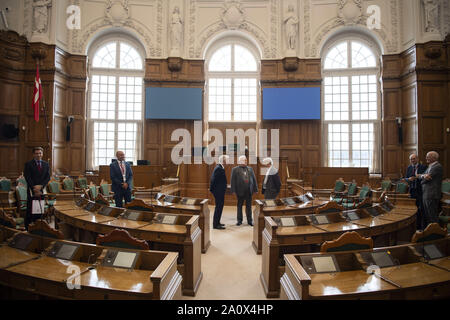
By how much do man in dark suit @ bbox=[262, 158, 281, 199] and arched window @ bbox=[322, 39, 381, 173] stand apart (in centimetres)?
603

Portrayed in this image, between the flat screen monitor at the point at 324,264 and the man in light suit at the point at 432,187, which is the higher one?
the man in light suit at the point at 432,187

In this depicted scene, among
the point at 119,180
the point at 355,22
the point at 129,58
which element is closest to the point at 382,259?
the point at 119,180

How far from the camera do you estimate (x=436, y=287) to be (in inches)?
68.9

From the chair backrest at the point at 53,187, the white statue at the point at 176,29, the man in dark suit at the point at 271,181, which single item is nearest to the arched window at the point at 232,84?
the white statue at the point at 176,29

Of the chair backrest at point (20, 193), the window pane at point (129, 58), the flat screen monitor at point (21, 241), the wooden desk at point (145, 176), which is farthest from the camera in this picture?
the window pane at point (129, 58)

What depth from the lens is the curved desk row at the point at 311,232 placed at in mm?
2812

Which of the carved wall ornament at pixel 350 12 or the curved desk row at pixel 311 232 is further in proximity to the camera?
the carved wall ornament at pixel 350 12

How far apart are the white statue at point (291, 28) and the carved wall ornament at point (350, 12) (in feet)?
5.46

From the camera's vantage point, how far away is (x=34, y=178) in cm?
421

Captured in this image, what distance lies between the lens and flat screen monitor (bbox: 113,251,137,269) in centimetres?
201

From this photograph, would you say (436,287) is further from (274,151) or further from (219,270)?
(274,151)

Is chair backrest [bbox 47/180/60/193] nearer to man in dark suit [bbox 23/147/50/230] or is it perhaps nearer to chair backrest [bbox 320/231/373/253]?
man in dark suit [bbox 23/147/50/230]

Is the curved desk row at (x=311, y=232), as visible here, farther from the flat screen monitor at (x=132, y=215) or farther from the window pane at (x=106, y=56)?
the window pane at (x=106, y=56)
